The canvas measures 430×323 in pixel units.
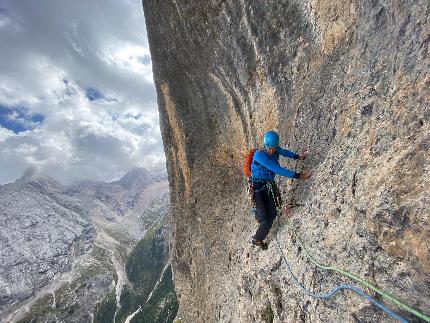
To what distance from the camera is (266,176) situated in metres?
12.8

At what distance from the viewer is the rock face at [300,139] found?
7527 mm

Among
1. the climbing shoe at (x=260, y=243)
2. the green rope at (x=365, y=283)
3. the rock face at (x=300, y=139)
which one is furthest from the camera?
the climbing shoe at (x=260, y=243)

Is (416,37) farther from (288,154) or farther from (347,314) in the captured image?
(347,314)

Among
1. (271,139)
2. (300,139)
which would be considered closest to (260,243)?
(300,139)

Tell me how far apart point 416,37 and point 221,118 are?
41.2 ft

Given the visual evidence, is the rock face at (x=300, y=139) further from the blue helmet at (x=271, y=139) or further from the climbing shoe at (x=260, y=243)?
the blue helmet at (x=271, y=139)

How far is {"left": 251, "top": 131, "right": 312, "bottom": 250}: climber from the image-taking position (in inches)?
467

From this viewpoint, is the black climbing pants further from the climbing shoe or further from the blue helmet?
the blue helmet

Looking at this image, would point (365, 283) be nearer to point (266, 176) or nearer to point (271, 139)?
point (271, 139)

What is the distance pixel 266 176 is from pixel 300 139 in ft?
6.23

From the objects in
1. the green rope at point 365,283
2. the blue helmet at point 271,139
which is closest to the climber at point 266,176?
the blue helmet at point 271,139

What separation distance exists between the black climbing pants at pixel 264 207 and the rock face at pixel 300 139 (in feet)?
1.90

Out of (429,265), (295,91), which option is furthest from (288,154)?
(429,265)

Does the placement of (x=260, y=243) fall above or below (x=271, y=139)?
below
